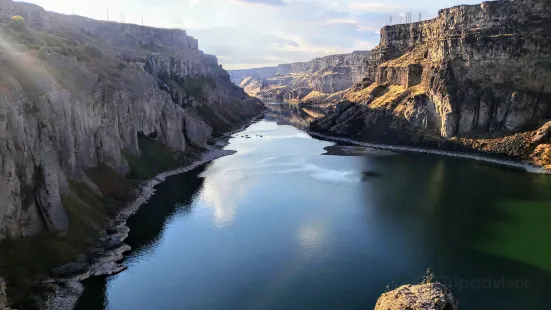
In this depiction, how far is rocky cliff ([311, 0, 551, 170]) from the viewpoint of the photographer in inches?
4899

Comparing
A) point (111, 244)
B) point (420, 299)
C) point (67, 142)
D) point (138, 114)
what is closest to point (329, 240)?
point (420, 299)

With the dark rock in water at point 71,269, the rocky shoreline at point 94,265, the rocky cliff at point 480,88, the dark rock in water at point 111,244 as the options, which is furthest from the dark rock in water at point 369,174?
the dark rock in water at point 71,269

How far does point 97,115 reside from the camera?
80.8 meters

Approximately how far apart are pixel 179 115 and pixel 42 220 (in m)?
70.3

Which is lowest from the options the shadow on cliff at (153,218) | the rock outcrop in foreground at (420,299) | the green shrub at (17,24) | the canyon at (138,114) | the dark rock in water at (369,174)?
the shadow on cliff at (153,218)

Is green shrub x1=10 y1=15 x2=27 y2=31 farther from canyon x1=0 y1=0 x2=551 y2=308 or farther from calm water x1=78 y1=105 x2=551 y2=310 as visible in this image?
calm water x1=78 y1=105 x2=551 y2=310

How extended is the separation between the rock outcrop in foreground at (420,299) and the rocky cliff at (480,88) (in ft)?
310

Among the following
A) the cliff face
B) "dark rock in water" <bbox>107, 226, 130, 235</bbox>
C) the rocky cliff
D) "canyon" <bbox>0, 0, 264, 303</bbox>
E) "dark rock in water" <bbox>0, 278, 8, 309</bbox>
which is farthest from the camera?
the rocky cliff

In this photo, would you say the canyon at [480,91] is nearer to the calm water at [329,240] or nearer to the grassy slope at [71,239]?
the calm water at [329,240]

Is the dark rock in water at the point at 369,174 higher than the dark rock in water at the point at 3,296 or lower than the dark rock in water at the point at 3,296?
lower

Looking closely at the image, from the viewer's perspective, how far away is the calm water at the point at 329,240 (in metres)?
46.6

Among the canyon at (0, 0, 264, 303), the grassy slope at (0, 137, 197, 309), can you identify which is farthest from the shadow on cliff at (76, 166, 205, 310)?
the canyon at (0, 0, 264, 303)

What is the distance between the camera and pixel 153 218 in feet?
234

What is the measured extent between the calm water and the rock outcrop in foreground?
9.12 meters
